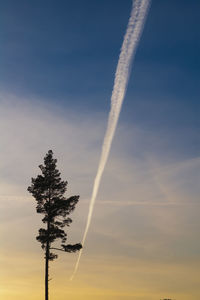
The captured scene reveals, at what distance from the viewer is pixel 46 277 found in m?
62.1

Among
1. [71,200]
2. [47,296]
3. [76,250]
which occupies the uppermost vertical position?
[71,200]

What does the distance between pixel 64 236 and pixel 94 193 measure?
8.03 metres

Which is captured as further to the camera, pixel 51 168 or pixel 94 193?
pixel 94 193

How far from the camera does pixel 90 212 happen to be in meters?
68.0

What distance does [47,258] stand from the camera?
6212 cm

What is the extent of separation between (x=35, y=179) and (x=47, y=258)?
824 cm

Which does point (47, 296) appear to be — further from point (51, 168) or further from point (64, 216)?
point (51, 168)

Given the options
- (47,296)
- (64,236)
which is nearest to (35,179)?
(64,236)

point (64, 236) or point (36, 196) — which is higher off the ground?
point (36, 196)

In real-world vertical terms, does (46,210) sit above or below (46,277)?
above

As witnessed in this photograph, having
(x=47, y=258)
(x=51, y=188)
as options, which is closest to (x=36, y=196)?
(x=51, y=188)

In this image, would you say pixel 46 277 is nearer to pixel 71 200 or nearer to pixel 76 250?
pixel 76 250

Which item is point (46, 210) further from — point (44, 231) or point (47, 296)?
point (47, 296)

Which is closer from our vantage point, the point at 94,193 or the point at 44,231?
the point at 44,231
